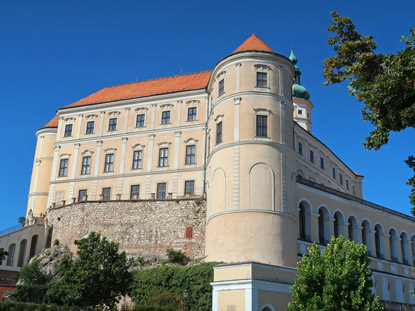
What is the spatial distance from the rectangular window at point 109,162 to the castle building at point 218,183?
146 millimetres

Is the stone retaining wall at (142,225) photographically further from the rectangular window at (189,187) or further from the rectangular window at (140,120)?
the rectangular window at (140,120)

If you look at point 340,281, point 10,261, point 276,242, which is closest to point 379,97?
point 340,281

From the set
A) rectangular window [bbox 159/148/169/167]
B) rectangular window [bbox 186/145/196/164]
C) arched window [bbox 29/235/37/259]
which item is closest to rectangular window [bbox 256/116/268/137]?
rectangular window [bbox 186/145/196/164]

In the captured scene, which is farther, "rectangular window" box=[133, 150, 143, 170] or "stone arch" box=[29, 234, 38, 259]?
"stone arch" box=[29, 234, 38, 259]

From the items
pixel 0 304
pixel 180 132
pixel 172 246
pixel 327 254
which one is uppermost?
pixel 180 132

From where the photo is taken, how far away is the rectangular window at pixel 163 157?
49594 millimetres

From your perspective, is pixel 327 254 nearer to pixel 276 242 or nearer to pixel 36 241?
pixel 276 242

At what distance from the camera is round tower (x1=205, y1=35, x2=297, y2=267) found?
37.3 m

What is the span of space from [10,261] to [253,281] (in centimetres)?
2712

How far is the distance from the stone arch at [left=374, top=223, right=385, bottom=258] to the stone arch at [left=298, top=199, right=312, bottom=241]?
1134cm

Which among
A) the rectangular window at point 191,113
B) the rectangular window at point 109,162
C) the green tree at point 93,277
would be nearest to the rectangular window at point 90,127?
the rectangular window at point 109,162

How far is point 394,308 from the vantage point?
40938 mm

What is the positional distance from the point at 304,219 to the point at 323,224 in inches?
110

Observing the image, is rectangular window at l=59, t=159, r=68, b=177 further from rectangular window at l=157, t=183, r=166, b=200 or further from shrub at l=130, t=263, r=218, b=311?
shrub at l=130, t=263, r=218, b=311
